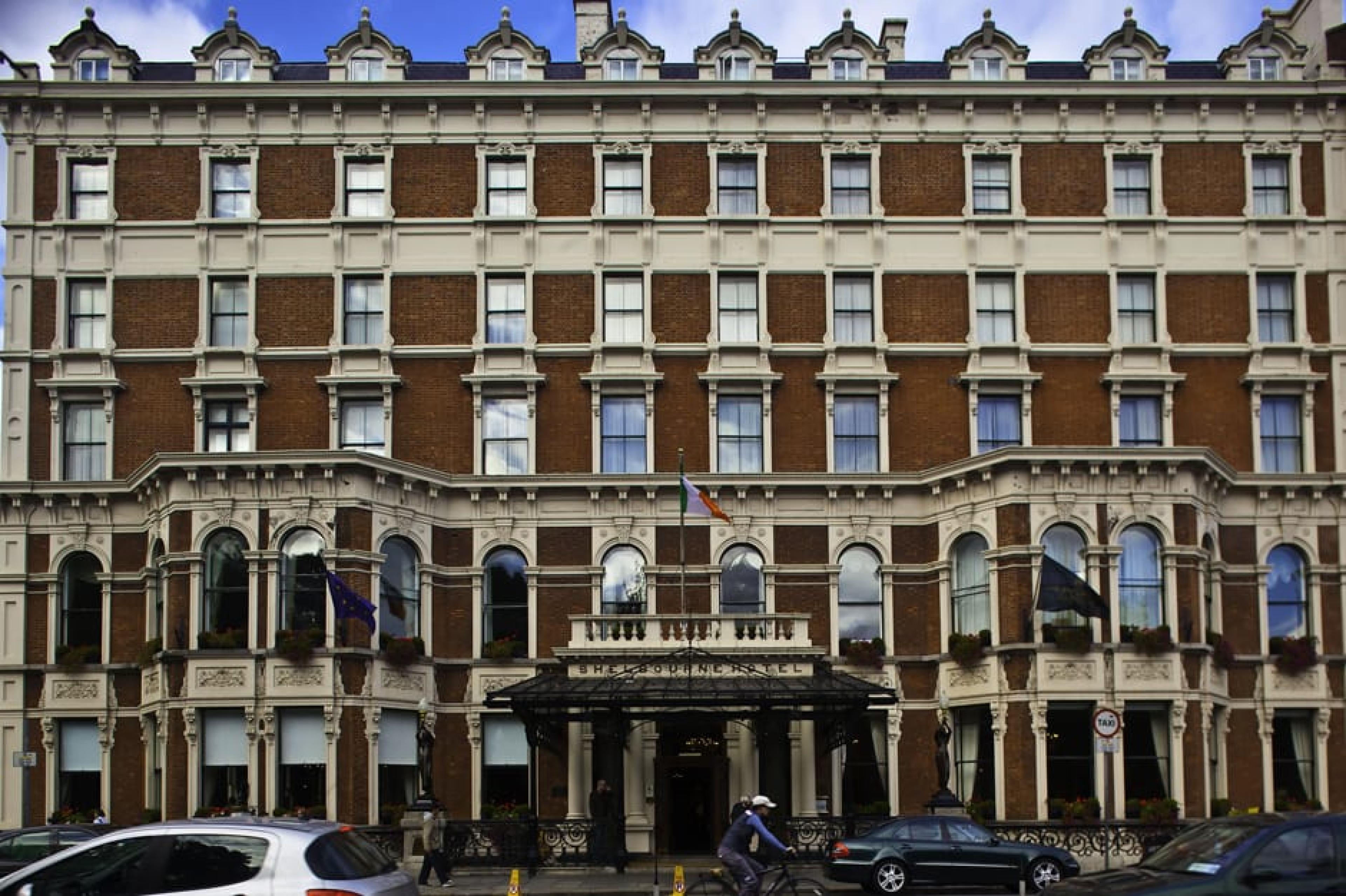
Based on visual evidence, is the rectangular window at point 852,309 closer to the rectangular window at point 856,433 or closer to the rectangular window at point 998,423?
the rectangular window at point 856,433

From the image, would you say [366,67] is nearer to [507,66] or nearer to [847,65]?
[507,66]

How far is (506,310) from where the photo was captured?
43.3 m

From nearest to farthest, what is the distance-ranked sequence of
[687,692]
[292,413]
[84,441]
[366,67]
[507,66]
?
[687,692], [292,413], [84,441], [366,67], [507,66]

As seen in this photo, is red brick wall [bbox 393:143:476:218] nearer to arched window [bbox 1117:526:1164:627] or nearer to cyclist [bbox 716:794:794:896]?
arched window [bbox 1117:526:1164:627]

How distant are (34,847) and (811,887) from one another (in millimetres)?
13520

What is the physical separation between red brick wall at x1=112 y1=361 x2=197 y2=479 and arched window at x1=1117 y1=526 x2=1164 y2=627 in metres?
23.3

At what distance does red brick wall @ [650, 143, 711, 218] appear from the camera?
43750 mm

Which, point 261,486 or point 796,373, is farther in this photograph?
point 796,373

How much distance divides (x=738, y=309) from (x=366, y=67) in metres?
11.8

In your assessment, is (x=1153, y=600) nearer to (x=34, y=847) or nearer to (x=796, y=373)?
(x=796, y=373)

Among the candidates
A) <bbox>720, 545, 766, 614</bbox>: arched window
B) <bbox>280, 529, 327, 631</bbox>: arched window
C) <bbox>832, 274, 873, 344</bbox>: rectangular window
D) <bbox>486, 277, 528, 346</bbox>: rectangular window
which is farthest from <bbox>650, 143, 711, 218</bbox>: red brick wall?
<bbox>280, 529, 327, 631</bbox>: arched window

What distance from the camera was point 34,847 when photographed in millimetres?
27953

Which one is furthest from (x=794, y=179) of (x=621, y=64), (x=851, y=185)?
(x=621, y=64)

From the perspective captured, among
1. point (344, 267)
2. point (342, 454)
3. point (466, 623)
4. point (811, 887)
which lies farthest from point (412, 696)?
point (811, 887)
